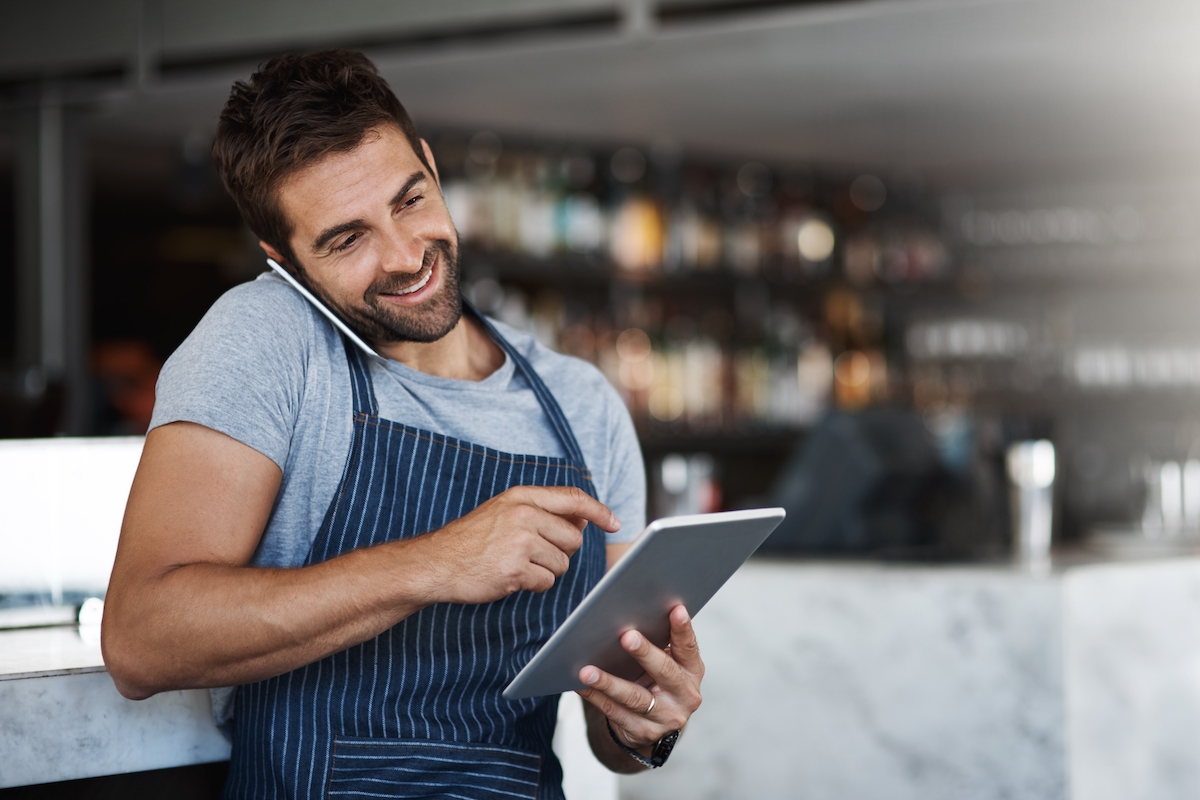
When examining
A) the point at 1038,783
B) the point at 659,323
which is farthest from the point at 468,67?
the point at 1038,783

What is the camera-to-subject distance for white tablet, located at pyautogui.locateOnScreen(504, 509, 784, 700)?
0.86m

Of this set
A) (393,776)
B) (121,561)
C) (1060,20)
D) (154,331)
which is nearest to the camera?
(121,561)

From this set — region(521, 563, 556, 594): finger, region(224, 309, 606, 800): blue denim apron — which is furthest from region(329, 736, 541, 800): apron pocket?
region(521, 563, 556, 594): finger

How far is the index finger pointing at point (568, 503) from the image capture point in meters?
0.95

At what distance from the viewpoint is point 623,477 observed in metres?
1.32

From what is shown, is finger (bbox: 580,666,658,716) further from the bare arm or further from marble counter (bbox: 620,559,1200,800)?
marble counter (bbox: 620,559,1200,800)

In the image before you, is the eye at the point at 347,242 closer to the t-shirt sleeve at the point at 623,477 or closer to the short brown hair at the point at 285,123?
the short brown hair at the point at 285,123

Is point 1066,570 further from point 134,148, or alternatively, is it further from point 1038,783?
point 134,148

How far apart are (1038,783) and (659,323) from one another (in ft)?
7.43

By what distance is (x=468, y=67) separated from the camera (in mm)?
3160

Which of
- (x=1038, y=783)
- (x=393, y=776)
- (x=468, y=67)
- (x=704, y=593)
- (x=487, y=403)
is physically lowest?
(x=1038, y=783)

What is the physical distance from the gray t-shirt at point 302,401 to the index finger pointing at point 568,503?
0.22 m

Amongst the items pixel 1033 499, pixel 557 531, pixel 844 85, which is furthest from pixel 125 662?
pixel 844 85

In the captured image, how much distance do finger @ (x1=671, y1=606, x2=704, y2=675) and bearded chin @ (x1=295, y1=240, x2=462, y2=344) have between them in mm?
359
